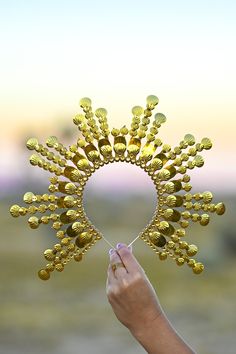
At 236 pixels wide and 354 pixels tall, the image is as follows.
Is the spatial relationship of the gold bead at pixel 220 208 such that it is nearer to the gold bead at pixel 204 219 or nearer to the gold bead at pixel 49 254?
the gold bead at pixel 204 219

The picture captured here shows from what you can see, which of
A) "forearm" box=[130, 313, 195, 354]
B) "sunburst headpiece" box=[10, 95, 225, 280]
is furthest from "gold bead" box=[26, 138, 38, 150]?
"forearm" box=[130, 313, 195, 354]

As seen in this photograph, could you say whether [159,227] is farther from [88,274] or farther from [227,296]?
[88,274]

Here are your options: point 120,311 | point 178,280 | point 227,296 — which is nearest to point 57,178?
point 120,311

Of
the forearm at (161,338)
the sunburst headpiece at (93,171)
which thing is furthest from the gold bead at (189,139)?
the forearm at (161,338)

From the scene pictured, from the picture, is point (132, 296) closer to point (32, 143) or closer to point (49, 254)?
point (49, 254)

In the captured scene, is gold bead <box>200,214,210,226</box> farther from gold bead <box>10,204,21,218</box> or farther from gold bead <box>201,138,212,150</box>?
gold bead <box>10,204,21,218</box>
